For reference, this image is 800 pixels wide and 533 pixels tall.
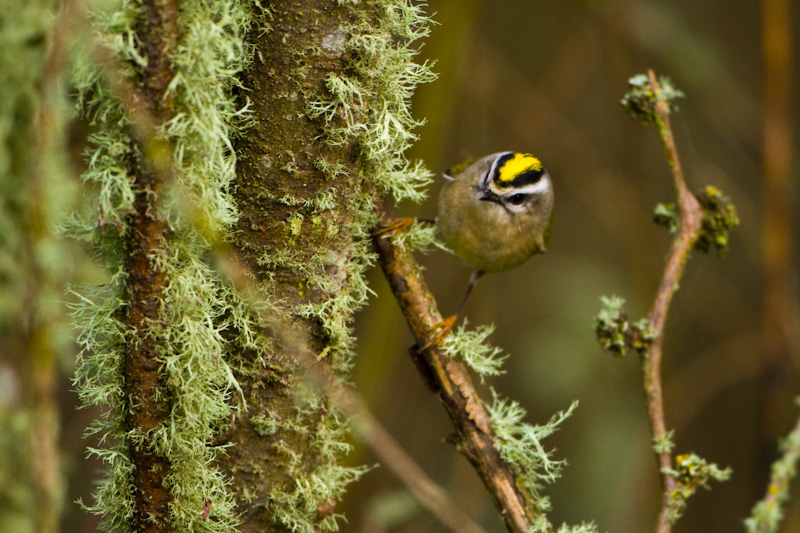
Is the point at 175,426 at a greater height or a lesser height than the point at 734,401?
lesser

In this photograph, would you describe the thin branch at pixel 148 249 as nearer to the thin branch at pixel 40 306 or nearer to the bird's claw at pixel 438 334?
the thin branch at pixel 40 306

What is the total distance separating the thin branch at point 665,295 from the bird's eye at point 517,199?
103 cm

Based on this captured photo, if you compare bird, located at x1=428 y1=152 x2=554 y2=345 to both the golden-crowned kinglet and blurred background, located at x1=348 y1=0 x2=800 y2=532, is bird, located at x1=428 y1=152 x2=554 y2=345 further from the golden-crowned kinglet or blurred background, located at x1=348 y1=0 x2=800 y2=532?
blurred background, located at x1=348 y1=0 x2=800 y2=532

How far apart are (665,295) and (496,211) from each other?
3.67 ft

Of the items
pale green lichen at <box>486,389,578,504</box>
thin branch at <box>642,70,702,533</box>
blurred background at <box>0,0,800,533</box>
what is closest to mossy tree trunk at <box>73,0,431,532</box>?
pale green lichen at <box>486,389,578,504</box>

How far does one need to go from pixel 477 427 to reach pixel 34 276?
980 millimetres

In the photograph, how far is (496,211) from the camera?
2869 millimetres

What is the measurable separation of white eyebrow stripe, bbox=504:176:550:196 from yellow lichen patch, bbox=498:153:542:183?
0.18ft

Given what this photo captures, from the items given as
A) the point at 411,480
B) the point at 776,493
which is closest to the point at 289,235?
the point at 411,480

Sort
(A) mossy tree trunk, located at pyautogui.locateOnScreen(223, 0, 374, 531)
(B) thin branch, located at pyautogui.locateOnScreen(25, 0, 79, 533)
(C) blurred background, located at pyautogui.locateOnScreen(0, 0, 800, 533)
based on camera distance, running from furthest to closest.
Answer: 1. (C) blurred background, located at pyautogui.locateOnScreen(0, 0, 800, 533)
2. (A) mossy tree trunk, located at pyautogui.locateOnScreen(223, 0, 374, 531)
3. (B) thin branch, located at pyautogui.locateOnScreen(25, 0, 79, 533)

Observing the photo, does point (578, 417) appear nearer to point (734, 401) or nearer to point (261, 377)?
point (734, 401)

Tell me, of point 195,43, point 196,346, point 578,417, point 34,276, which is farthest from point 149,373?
point 578,417

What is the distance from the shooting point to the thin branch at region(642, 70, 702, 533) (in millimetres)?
1646

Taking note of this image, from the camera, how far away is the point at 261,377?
135 centimetres
